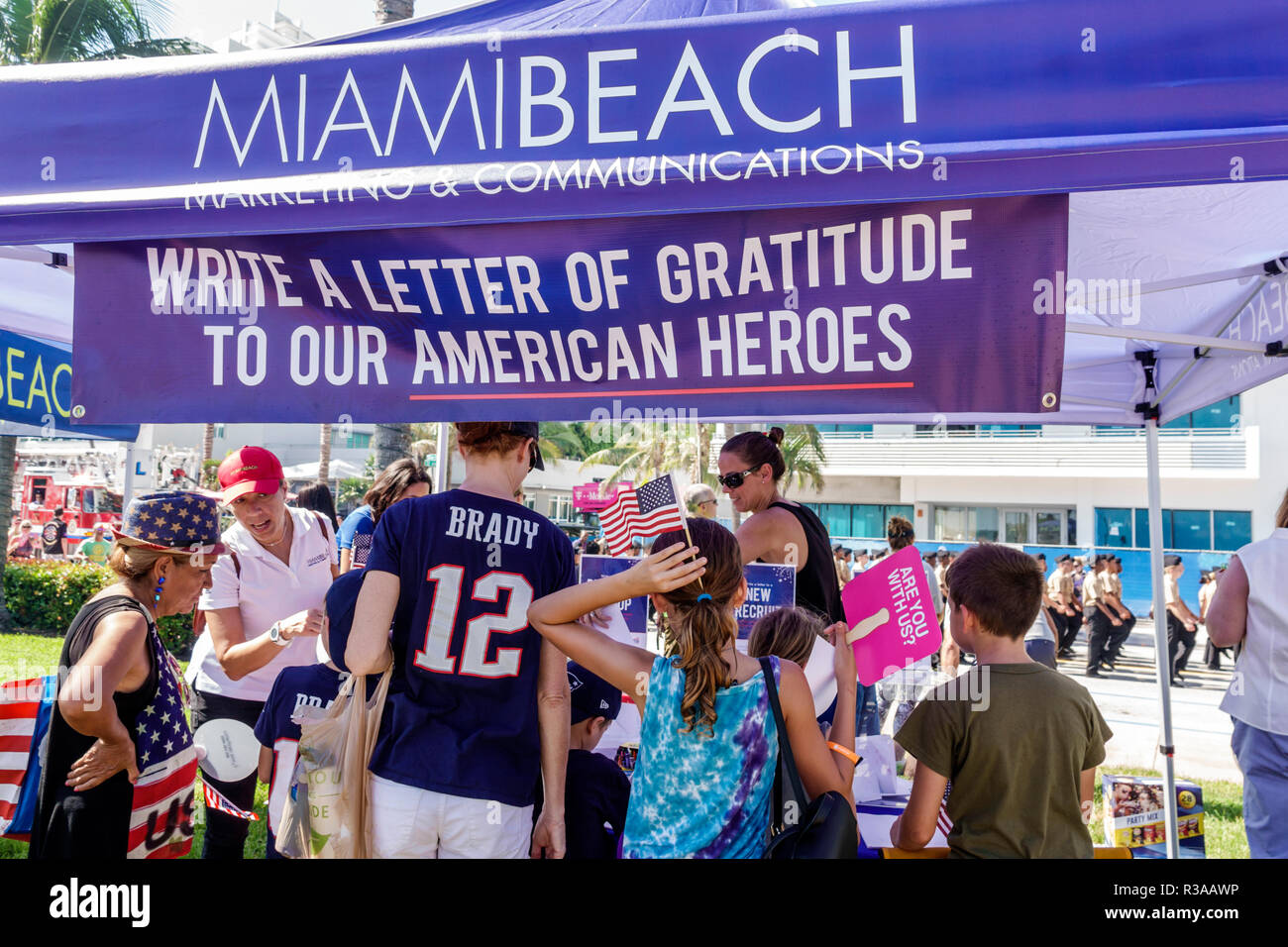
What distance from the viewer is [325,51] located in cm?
207

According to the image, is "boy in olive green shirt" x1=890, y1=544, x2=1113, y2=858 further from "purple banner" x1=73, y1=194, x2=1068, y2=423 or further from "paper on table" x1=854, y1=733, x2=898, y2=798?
"purple banner" x1=73, y1=194, x2=1068, y2=423

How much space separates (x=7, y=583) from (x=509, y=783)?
589 inches

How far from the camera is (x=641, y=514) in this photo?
7.09 ft

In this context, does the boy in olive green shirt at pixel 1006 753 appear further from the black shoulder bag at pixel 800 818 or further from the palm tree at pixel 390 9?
the palm tree at pixel 390 9

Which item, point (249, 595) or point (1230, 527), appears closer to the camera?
point (249, 595)

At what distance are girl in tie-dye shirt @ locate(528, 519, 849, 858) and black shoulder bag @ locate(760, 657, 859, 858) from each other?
0.9 inches

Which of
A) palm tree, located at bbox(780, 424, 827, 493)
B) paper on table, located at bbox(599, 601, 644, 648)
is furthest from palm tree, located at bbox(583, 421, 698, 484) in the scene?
paper on table, located at bbox(599, 601, 644, 648)

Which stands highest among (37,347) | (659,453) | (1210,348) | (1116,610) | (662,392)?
(659,453)

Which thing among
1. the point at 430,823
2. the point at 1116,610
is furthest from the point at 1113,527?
the point at 430,823

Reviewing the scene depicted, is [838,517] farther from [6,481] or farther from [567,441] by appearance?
[6,481]

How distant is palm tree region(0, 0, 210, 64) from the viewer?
11852 mm

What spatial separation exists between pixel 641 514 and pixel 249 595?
83.2 inches
